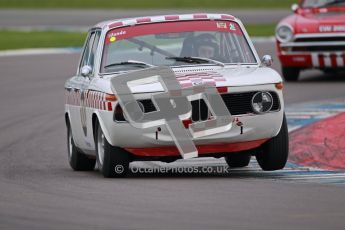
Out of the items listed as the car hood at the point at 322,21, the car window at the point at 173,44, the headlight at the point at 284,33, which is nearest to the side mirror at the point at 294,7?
the car hood at the point at 322,21

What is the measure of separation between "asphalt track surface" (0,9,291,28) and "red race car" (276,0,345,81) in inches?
732

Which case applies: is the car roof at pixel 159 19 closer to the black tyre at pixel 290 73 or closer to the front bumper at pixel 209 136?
the front bumper at pixel 209 136

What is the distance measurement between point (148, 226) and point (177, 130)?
2.61 metres

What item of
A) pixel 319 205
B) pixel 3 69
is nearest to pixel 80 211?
pixel 319 205

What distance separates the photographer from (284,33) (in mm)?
20812

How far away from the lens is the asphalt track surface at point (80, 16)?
40.6 metres

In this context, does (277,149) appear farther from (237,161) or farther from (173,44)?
(173,44)

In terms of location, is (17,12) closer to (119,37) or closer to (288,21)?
(288,21)

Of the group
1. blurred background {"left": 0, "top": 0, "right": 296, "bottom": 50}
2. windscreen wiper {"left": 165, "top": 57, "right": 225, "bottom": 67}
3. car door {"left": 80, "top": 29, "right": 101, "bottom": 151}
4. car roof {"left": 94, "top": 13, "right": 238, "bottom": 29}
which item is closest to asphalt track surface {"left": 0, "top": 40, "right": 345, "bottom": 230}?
car door {"left": 80, "top": 29, "right": 101, "bottom": 151}

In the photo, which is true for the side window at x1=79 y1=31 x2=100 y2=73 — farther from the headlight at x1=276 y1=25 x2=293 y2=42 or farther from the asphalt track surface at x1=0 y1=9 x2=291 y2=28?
the asphalt track surface at x1=0 y1=9 x2=291 y2=28

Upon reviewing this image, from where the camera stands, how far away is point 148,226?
24.4 ft

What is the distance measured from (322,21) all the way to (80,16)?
80.8ft

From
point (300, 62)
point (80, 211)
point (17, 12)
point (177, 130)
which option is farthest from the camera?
point (17, 12)

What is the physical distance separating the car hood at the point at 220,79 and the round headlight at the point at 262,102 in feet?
0.34
